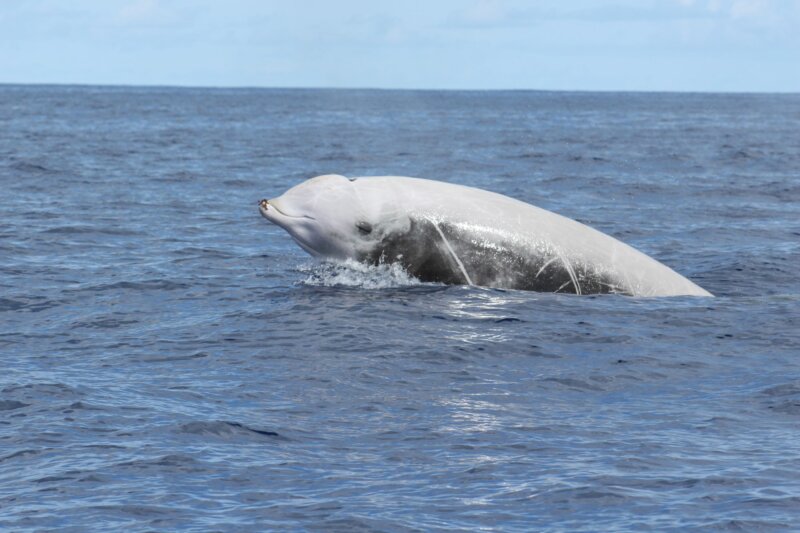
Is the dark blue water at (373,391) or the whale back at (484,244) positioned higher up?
the whale back at (484,244)

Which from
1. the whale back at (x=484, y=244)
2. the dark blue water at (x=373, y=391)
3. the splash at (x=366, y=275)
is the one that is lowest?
the dark blue water at (x=373, y=391)

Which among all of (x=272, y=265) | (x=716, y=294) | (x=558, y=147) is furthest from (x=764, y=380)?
(x=558, y=147)

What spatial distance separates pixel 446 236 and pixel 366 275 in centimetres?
149

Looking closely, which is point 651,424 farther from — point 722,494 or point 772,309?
point 772,309

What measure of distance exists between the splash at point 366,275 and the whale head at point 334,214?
1.28 feet

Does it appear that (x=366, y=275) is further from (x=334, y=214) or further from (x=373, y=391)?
(x=373, y=391)

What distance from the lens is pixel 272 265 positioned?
23797 millimetres

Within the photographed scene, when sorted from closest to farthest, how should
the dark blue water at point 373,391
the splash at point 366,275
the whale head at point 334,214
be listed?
the dark blue water at point 373,391, the whale head at point 334,214, the splash at point 366,275

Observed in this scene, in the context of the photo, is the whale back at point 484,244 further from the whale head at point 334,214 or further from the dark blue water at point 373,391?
the dark blue water at point 373,391

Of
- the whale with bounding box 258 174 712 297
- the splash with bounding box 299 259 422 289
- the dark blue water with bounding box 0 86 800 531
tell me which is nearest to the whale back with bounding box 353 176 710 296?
the whale with bounding box 258 174 712 297

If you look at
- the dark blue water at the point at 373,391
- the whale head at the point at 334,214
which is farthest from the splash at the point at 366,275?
the whale head at the point at 334,214

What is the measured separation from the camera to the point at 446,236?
18.5 meters

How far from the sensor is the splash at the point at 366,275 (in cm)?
1883

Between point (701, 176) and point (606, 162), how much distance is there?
8638 mm
